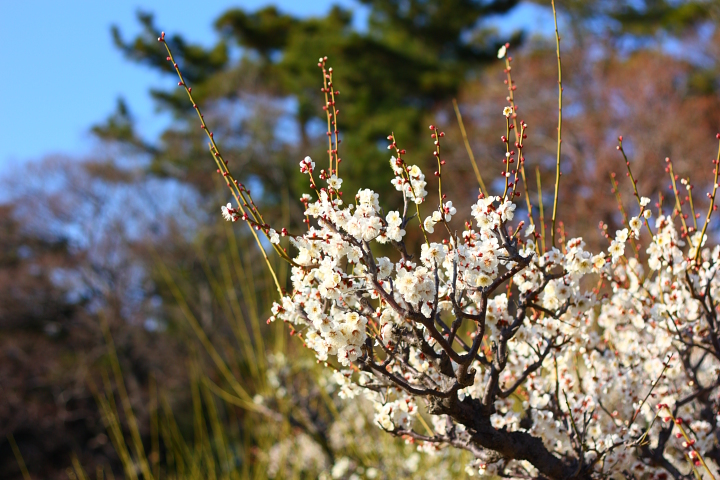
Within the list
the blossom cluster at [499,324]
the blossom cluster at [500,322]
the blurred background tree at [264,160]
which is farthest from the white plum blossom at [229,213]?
the blurred background tree at [264,160]

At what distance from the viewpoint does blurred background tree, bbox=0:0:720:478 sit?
41.2 ft

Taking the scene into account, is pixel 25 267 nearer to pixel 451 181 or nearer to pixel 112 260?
pixel 112 260

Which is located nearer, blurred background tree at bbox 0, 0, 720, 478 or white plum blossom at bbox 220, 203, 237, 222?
white plum blossom at bbox 220, 203, 237, 222

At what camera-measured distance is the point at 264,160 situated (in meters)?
17.3

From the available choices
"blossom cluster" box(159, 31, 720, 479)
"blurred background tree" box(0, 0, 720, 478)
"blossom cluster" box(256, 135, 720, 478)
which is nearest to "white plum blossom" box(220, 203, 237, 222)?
"blossom cluster" box(159, 31, 720, 479)

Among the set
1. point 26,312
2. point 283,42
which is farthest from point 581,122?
point 26,312

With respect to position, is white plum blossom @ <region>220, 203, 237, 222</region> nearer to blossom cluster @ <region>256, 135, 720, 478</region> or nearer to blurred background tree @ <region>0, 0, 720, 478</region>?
blossom cluster @ <region>256, 135, 720, 478</region>

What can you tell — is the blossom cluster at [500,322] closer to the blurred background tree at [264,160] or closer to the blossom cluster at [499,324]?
the blossom cluster at [499,324]

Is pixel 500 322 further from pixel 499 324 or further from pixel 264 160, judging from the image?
pixel 264 160

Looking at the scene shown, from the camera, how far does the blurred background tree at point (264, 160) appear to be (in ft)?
41.2

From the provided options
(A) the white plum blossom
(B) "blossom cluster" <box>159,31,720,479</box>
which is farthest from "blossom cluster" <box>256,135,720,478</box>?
(A) the white plum blossom

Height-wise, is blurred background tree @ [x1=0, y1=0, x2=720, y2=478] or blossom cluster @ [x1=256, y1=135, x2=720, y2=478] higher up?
blurred background tree @ [x1=0, y1=0, x2=720, y2=478]

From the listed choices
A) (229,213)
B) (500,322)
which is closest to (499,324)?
(500,322)

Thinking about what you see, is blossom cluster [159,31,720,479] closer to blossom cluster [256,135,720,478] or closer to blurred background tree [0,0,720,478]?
blossom cluster [256,135,720,478]
